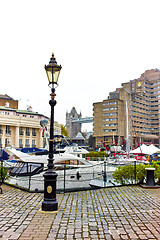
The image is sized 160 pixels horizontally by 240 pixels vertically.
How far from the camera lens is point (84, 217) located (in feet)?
23.3

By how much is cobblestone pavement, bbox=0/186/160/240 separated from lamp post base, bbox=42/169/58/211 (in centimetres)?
26

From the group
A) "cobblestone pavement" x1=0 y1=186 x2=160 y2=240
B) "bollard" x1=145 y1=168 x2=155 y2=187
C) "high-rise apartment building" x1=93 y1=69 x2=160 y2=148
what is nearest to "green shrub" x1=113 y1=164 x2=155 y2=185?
"bollard" x1=145 y1=168 x2=155 y2=187

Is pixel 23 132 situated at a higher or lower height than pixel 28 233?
higher

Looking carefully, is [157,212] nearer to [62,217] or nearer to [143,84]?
[62,217]

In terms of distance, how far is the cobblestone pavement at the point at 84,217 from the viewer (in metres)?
5.80

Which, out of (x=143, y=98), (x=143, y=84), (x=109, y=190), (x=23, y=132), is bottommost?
(x=109, y=190)

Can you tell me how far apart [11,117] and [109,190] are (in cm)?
4981

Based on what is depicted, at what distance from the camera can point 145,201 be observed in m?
9.05

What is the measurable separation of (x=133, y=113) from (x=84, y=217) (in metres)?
99.6

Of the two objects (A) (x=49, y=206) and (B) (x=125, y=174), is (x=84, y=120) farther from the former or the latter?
(A) (x=49, y=206)

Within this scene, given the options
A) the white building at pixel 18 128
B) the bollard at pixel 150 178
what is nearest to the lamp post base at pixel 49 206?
the bollard at pixel 150 178

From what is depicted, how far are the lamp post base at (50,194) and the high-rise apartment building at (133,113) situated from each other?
80050 millimetres

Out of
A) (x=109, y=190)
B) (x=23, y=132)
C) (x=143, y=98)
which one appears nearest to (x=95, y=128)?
(x=143, y=98)

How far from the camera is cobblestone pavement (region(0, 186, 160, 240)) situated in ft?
19.0
